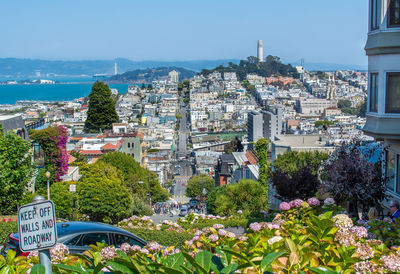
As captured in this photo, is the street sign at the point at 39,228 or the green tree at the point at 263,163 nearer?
the street sign at the point at 39,228

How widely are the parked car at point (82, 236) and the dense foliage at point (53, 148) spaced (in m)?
13.5

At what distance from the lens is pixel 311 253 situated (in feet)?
9.25

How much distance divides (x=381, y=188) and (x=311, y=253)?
17.5 feet

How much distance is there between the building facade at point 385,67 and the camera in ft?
23.0

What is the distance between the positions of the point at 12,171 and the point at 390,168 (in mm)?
9548

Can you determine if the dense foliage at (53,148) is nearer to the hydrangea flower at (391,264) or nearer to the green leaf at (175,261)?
the green leaf at (175,261)

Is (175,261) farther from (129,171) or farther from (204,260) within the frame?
(129,171)

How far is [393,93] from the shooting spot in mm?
7078

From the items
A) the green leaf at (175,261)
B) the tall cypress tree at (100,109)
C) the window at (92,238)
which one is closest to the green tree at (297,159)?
the window at (92,238)

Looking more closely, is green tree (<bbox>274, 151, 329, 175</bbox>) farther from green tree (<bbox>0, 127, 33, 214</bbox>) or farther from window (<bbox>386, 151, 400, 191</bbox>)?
green tree (<bbox>0, 127, 33, 214</bbox>)

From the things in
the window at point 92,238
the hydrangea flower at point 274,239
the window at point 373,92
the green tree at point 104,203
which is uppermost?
the window at point 373,92

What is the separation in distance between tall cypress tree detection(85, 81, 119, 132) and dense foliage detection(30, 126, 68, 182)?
24971mm

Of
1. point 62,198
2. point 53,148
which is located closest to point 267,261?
point 62,198

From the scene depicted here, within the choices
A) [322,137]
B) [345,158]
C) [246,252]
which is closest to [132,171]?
[322,137]
